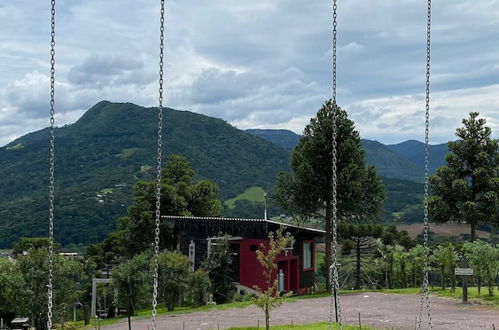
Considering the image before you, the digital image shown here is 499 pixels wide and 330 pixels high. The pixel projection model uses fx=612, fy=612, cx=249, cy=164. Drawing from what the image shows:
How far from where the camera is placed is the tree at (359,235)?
3697cm

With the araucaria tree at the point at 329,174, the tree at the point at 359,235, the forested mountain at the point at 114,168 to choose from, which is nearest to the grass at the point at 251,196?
the forested mountain at the point at 114,168

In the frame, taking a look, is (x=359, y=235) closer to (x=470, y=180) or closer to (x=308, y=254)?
(x=308, y=254)

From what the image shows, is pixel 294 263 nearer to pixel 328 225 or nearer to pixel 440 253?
pixel 328 225

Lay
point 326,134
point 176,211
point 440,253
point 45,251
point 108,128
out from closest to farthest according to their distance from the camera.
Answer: point 45,251
point 440,253
point 326,134
point 176,211
point 108,128

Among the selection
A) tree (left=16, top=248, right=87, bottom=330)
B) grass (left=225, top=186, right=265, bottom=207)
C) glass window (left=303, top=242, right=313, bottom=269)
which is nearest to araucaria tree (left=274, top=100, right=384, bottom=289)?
glass window (left=303, top=242, right=313, bottom=269)

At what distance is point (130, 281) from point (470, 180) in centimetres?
Answer: 2010

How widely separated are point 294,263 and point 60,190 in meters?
102

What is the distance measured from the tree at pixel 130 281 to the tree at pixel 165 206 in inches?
682

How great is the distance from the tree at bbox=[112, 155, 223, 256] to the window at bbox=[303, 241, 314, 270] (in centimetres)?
849

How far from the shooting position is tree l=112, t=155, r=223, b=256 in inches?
1596

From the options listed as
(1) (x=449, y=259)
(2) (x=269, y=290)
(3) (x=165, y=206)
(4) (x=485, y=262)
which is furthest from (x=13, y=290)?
(4) (x=485, y=262)

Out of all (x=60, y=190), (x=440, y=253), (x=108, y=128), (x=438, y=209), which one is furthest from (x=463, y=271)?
(x=108, y=128)

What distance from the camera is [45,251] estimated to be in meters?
25.9

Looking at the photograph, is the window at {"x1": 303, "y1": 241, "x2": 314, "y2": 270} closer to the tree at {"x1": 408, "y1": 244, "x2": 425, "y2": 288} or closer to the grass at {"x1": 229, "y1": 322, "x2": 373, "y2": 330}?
the tree at {"x1": 408, "y1": 244, "x2": 425, "y2": 288}
